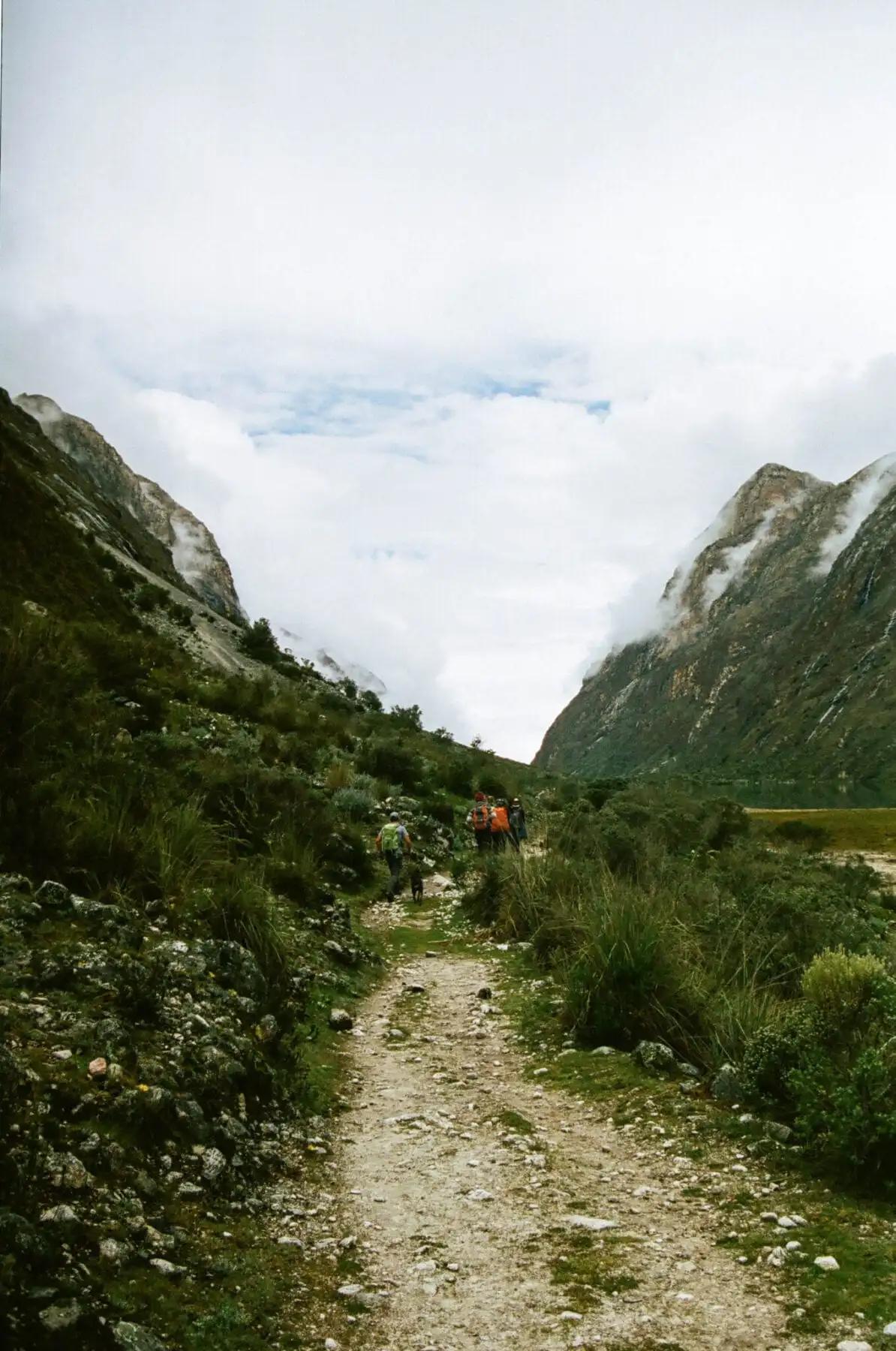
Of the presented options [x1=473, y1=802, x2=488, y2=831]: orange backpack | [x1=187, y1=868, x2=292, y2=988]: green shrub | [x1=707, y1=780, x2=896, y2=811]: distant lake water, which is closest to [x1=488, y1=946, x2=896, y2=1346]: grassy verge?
[x1=187, y1=868, x2=292, y2=988]: green shrub

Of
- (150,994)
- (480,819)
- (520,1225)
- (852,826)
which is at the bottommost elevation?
(520,1225)

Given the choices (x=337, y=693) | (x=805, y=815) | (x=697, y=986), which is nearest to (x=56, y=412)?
(x=337, y=693)

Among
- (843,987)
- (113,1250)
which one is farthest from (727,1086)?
(113,1250)

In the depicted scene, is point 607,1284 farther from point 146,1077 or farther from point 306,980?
point 306,980

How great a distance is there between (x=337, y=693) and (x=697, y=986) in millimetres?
34076

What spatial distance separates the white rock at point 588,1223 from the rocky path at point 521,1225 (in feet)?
0.05

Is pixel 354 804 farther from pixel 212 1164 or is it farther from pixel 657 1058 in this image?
pixel 212 1164

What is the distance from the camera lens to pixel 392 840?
55.1 feet

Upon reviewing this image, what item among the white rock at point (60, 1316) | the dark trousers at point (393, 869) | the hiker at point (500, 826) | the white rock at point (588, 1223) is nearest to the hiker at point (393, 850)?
the dark trousers at point (393, 869)

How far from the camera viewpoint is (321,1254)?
15.6 ft

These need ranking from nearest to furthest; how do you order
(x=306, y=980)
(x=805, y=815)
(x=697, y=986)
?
(x=697, y=986), (x=306, y=980), (x=805, y=815)

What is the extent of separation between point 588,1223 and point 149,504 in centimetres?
13894

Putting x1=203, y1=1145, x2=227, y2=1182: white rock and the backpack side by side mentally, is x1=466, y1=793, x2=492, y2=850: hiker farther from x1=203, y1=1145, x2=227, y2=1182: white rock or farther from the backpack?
x1=203, y1=1145, x2=227, y2=1182: white rock

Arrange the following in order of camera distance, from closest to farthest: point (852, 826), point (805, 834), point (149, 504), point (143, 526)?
1. point (805, 834)
2. point (852, 826)
3. point (143, 526)
4. point (149, 504)
